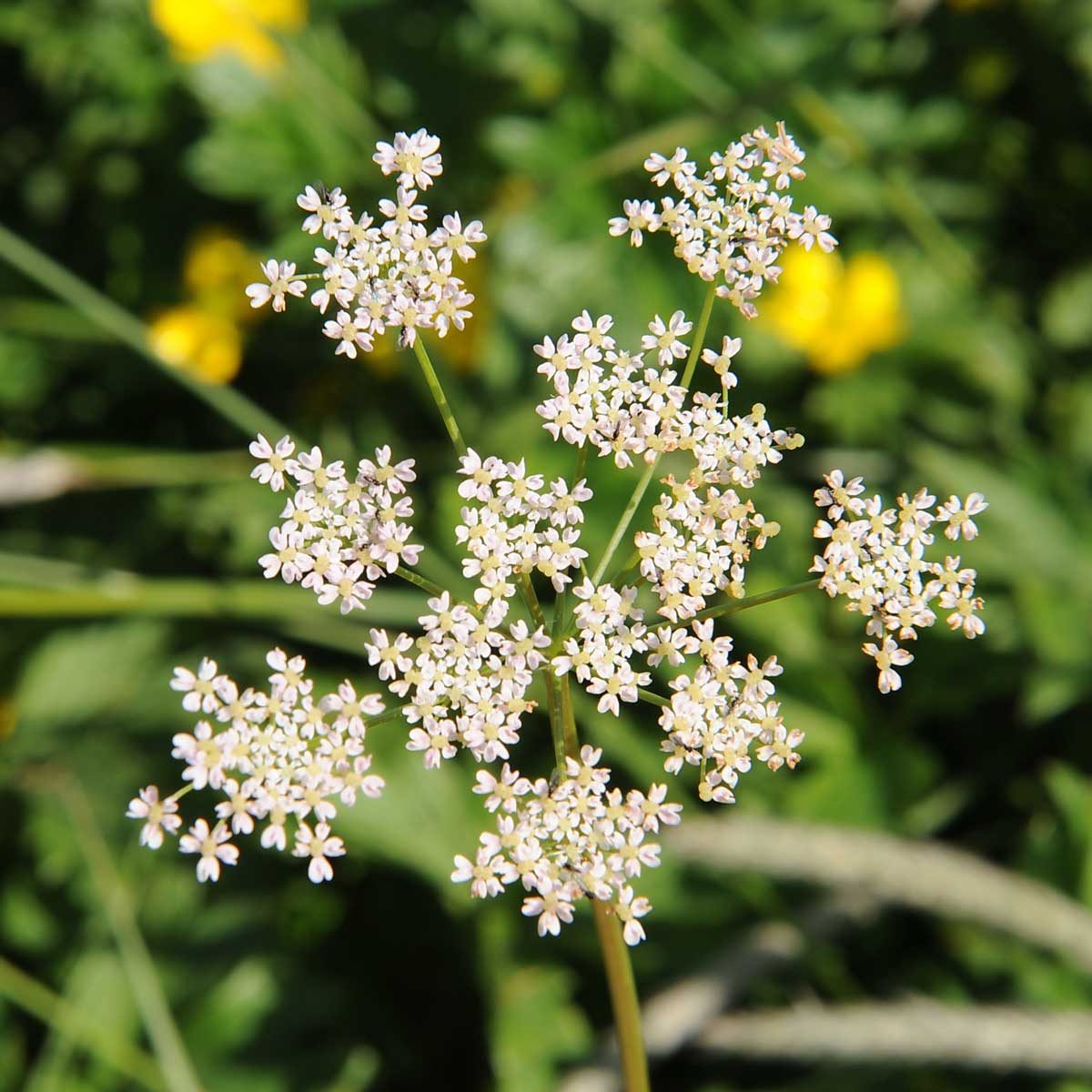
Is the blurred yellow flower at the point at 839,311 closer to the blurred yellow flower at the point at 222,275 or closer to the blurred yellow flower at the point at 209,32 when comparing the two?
the blurred yellow flower at the point at 222,275

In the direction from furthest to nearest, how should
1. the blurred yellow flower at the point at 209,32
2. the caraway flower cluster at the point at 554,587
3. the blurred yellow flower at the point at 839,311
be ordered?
the blurred yellow flower at the point at 209,32 < the blurred yellow flower at the point at 839,311 < the caraway flower cluster at the point at 554,587

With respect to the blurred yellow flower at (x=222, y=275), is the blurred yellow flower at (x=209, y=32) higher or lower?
higher

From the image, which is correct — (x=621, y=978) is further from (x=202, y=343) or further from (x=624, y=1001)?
(x=202, y=343)

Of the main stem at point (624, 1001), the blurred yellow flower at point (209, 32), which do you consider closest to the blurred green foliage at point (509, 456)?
the blurred yellow flower at point (209, 32)

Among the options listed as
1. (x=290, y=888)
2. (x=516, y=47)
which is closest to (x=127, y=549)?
(x=290, y=888)

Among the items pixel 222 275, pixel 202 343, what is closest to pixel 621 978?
pixel 202 343

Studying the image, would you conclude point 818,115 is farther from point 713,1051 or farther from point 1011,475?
point 713,1051
